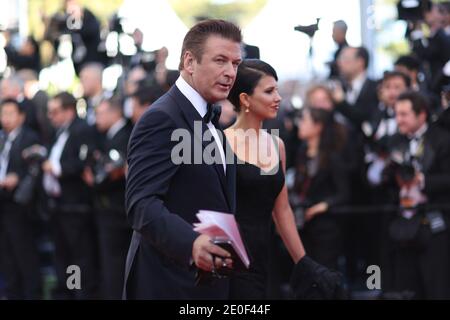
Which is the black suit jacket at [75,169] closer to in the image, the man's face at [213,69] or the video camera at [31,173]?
the video camera at [31,173]

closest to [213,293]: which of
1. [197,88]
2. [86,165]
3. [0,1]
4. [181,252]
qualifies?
[181,252]

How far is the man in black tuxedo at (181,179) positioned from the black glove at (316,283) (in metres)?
0.91

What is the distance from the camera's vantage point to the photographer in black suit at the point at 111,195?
935 cm

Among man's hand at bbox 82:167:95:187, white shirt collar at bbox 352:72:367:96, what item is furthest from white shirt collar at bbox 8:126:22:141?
white shirt collar at bbox 352:72:367:96

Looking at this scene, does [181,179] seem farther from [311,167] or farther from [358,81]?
[358,81]

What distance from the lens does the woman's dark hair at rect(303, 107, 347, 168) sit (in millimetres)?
9070

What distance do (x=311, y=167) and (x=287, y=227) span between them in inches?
139

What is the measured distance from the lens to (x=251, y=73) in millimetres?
5730

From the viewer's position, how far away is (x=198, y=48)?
4.48 meters

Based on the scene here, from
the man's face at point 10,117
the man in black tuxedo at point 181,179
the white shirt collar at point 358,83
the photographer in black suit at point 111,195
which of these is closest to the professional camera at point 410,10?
the white shirt collar at point 358,83

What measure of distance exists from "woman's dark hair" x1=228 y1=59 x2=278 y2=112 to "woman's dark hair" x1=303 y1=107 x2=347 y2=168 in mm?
3353

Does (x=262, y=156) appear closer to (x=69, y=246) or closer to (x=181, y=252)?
(x=181, y=252)

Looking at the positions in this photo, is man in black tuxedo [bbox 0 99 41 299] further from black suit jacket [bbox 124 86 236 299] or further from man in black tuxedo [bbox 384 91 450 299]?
black suit jacket [bbox 124 86 236 299]

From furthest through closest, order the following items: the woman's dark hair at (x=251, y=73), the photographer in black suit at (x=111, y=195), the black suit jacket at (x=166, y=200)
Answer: the photographer in black suit at (x=111, y=195) → the woman's dark hair at (x=251, y=73) → the black suit jacket at (x=166, y=200)
